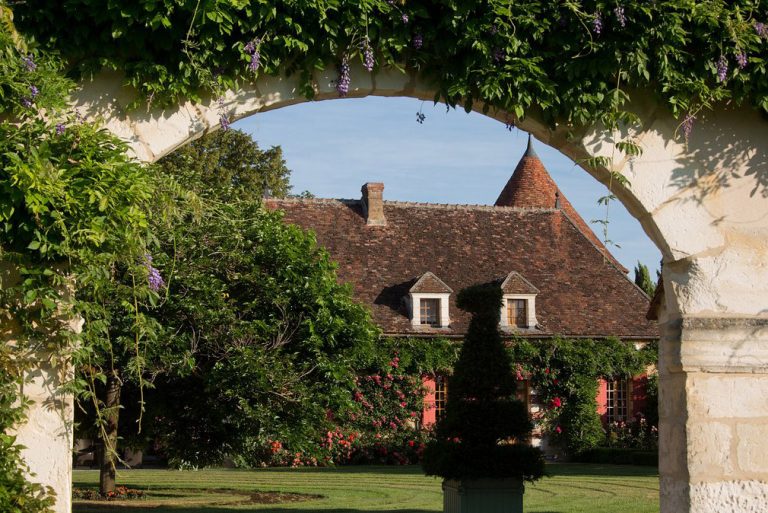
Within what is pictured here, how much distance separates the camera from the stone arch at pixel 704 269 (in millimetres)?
4926

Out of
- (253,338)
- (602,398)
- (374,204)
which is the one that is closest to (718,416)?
(253,338)

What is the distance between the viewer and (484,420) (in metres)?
9.38

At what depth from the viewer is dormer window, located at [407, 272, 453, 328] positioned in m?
23.1

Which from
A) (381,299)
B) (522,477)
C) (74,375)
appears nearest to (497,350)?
(522,477)

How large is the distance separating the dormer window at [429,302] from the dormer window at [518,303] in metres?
1.37

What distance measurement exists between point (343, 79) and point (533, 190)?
2527 centimetres

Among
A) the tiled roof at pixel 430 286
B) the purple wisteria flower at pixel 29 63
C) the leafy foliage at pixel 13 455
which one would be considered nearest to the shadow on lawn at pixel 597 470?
the tiled roof at pixel 430 286

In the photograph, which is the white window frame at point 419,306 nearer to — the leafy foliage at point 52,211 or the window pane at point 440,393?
the window pane at point 440,393

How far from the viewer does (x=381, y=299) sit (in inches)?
919

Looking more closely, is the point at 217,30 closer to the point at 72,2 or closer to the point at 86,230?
the point at 72,2

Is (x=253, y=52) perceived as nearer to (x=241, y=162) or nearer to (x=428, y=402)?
(x=428, y=402)

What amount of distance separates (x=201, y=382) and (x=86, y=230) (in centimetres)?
904

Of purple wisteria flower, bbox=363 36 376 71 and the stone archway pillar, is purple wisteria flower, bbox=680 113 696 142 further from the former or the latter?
purple wisteria flower, bbox=363 36 376 71

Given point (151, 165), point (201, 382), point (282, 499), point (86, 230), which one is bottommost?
point (282, 499)
